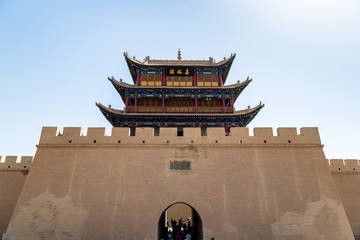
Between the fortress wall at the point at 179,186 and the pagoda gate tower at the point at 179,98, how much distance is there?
249 inches

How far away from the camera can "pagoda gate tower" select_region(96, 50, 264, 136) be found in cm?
1547

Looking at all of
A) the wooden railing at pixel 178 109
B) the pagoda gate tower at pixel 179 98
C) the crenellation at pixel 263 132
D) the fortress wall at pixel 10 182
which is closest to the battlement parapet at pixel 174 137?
the crenellation at pixel 263 132

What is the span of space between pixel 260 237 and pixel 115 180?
5.22 metres

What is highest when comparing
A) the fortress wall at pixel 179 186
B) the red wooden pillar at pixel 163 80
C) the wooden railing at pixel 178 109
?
the red wooden pillar at pixel 163 80

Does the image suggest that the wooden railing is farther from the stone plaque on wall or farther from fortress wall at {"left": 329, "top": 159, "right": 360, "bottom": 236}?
the stone plaque on wall

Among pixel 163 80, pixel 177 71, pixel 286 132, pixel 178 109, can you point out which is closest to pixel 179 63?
pixel 177 71

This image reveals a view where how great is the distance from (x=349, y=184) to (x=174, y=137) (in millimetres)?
7629

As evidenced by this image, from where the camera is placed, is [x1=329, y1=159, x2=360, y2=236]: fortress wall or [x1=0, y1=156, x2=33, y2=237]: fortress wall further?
[x1=0, y1=156, x2=33, y2=237]: fortress wall

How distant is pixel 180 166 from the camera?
8562 mm

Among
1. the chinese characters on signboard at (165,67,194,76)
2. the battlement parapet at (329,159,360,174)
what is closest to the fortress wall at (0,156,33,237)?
the chinese characters on signboard at (165,67,194,76)

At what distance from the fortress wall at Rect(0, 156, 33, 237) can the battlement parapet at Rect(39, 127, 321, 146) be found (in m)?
2.38

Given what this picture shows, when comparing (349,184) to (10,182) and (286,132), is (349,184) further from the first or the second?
(10,182)

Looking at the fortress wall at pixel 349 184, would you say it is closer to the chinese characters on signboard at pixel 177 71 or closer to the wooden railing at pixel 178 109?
the wooden railing at pixel 178 109

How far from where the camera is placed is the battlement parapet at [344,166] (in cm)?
1007
